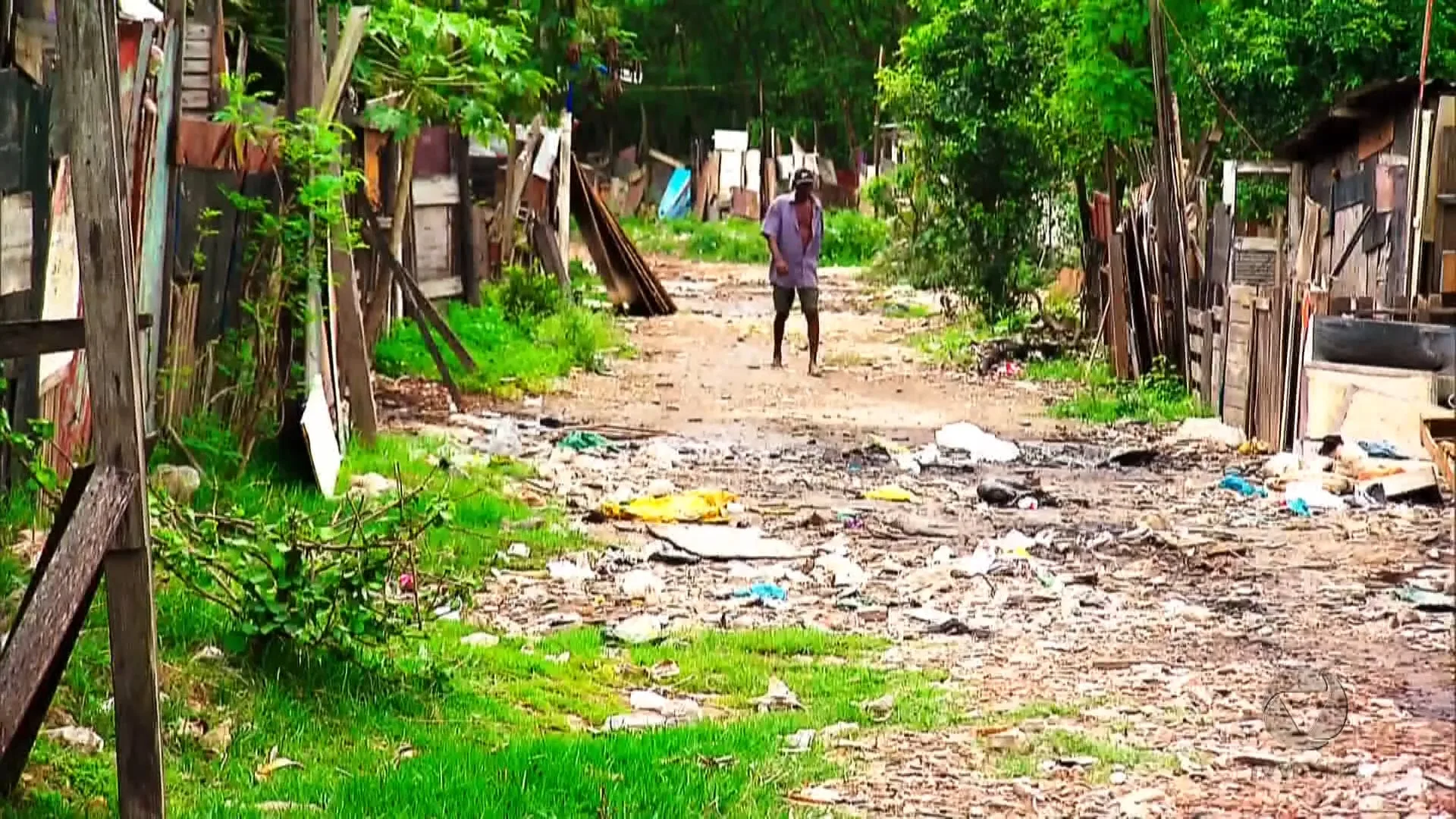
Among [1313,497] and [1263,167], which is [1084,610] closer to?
[1313,497]

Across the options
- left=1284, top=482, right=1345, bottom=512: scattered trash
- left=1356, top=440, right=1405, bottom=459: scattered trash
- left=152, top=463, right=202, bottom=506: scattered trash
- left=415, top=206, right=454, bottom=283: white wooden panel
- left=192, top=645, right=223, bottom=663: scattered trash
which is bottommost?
left=1284, top=482, right=1345, bottom=512: scattered trash

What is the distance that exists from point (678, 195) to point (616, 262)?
22.2 meters

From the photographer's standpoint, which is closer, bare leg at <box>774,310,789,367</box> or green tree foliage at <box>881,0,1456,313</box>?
green tree foliage at <box>881,0,1456,313</box>

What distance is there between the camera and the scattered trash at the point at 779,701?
562 cm

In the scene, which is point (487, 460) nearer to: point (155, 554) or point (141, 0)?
point (141, 0)

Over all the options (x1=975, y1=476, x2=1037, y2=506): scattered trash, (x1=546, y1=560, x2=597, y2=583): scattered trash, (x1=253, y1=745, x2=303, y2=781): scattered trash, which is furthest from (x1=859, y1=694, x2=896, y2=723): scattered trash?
(x1=975, y1=476, x2=1037, y2=506): scattered trash

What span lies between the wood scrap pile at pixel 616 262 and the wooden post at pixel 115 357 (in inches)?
697

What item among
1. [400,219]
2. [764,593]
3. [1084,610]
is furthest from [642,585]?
[400,219]

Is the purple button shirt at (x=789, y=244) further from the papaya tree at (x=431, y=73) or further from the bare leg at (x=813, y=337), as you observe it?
the papaya tree at (x=431, y=73)

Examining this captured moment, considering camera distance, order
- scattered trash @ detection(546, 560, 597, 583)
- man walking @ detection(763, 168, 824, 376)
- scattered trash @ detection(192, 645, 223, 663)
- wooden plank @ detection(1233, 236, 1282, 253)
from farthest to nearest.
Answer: man walking @ detection(763, 168, 824, 376) < wooden plank @ detection(1233, 236, 1282, 253) < scattered trash @ detection(546, 560, 597, 583) < scattered trash @ detection(192, 645, 223, 663)

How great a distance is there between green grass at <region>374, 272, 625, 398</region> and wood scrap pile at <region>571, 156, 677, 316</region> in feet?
5.80

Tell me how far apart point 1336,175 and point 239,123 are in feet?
26.9

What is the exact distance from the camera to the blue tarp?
43.7m

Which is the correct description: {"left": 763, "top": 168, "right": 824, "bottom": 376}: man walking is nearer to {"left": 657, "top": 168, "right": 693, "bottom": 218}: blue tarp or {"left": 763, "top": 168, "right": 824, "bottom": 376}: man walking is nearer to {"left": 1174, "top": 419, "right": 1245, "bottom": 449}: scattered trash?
{"left": 1174, "top": 419, "right": 1245, "bottom": 449}: scattered trash
